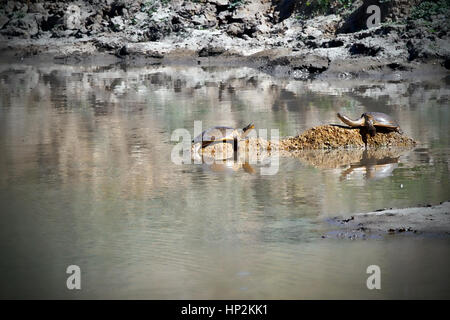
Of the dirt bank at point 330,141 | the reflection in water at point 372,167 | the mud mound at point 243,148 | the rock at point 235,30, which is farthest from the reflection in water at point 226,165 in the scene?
the rock at point 235,30

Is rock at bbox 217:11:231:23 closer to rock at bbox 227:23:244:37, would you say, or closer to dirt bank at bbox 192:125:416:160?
rock at bbox 227:23:244:37

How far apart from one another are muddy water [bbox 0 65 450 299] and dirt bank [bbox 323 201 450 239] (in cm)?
16

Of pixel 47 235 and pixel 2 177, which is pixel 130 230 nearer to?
pixel 47 235

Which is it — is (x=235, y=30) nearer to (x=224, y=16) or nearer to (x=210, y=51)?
(x=224, y=16)

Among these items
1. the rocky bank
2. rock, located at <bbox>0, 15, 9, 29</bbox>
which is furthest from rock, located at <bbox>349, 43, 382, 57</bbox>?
rock, located at <bbox>0, 15, 9, 29</bbox>

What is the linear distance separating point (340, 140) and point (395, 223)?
4922mm

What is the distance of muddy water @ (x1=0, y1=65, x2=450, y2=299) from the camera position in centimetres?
640

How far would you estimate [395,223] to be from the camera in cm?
748

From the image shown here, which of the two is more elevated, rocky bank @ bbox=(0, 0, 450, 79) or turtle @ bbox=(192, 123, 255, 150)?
rocky bank @ bbox=(0, 0, 450, 79)

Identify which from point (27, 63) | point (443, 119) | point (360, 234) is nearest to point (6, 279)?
→ point (360, 234)

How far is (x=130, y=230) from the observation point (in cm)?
779

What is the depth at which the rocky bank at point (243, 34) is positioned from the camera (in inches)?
1059


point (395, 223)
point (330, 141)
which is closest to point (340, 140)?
point (330, 141)
